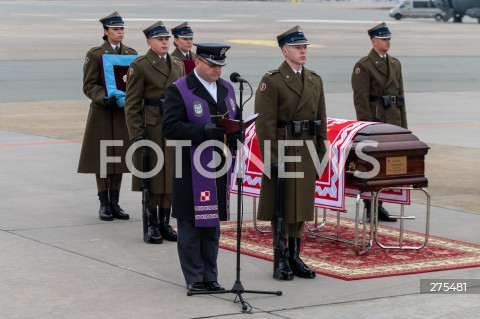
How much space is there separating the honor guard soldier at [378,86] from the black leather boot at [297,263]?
2.54m

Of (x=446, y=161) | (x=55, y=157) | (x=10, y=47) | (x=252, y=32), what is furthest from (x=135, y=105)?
(x=252, y=32)

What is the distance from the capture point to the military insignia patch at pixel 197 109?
794 centimetres

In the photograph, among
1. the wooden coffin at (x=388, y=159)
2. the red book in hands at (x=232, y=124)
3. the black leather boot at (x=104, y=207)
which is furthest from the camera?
the black leather boot at (x=104, y=207)

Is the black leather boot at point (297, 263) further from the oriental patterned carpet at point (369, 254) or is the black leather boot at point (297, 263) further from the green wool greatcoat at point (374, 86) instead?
the green wool greatcoat at point (374, 86)

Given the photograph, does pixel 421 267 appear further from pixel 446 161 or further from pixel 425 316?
pixel 446 161

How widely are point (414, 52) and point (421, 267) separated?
33397mm

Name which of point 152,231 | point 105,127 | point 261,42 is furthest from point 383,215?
point 261,42

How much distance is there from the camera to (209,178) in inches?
316

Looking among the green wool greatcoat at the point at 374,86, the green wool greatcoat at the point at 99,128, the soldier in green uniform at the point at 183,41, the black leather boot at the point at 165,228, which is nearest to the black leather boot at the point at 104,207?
the green wool greatcoat at the point at 99,128

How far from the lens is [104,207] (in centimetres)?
1102

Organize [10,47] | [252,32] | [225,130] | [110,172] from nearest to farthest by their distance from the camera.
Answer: [225,130]
[110,172]
[10,47]
[252,32]

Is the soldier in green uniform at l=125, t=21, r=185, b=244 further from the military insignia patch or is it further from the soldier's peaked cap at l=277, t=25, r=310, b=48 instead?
the military insignia patch

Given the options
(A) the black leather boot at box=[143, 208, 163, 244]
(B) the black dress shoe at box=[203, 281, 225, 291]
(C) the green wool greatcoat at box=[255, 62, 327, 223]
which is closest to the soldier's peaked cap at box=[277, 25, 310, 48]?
(C) the green wool greatcoat at box=[255, 62, 327, 223]

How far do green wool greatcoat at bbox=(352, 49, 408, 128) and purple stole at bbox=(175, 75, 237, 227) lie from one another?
3454 mm
